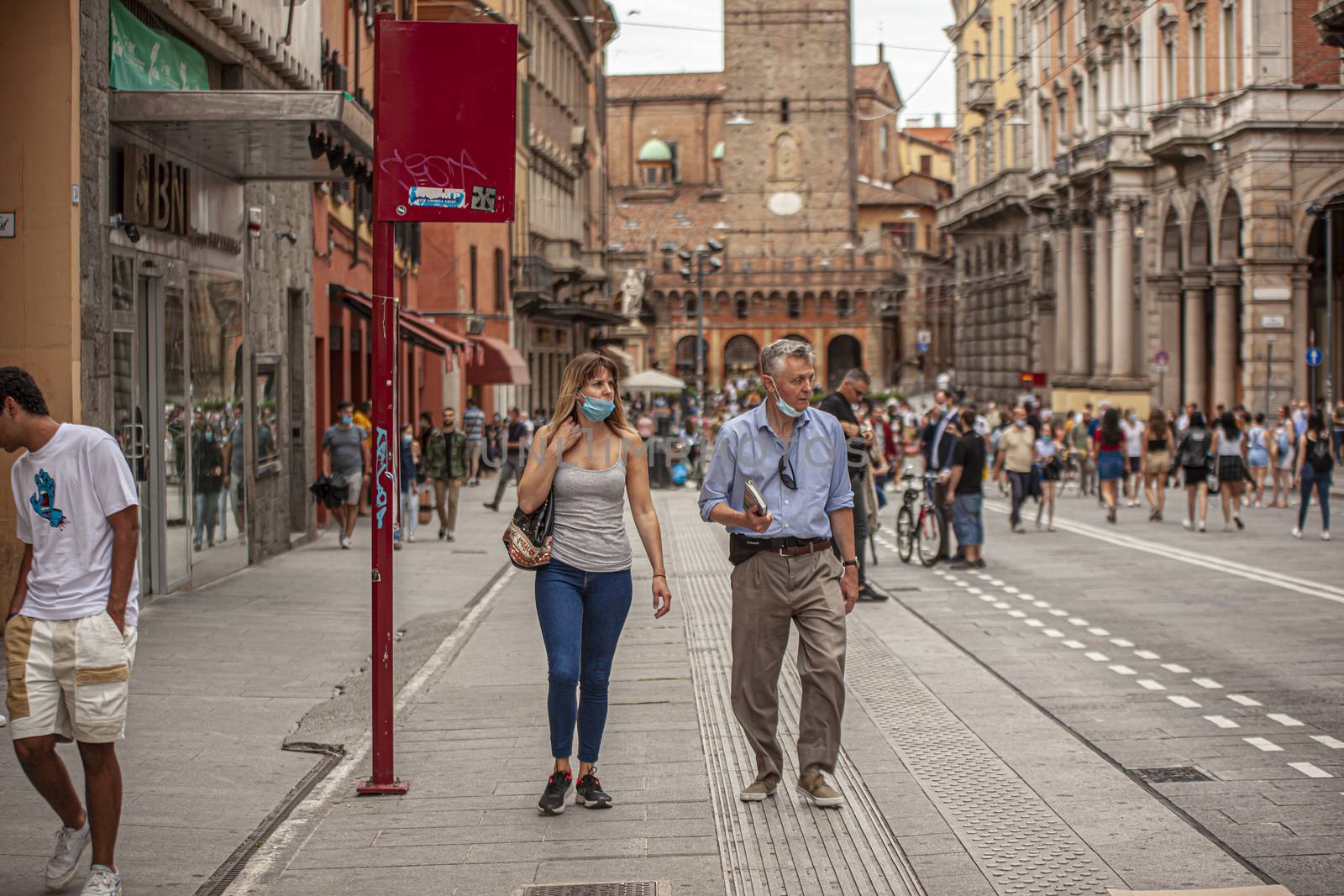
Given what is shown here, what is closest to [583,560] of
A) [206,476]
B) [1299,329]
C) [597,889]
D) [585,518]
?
[585,518]

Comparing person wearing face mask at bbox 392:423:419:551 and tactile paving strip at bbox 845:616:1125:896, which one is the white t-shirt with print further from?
person wearing face mask at bbox 392:423:419:551

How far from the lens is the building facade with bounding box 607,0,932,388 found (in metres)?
97.8

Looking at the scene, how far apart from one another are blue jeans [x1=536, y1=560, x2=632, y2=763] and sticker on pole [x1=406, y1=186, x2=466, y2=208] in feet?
5.19

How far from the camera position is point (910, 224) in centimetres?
11169

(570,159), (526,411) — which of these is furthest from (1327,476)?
(570,159)

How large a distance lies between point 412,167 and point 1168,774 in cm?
410

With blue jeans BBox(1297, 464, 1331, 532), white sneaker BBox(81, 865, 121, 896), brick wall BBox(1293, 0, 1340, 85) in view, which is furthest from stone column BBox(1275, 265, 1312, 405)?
white sneaker BBox(81, 865, 121, 896)

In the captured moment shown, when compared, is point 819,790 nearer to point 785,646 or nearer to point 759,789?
point 759,789

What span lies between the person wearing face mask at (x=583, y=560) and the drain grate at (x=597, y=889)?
0.96 m

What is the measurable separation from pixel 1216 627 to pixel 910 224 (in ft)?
331

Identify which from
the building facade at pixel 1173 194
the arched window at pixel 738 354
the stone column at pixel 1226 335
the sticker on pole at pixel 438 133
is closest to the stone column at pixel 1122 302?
the building facade at pixel 1173 194

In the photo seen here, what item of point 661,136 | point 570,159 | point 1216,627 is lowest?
point 1216,627

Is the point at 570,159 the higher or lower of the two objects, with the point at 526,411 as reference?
higher

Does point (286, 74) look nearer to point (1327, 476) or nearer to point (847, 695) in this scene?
point (847, 695)
